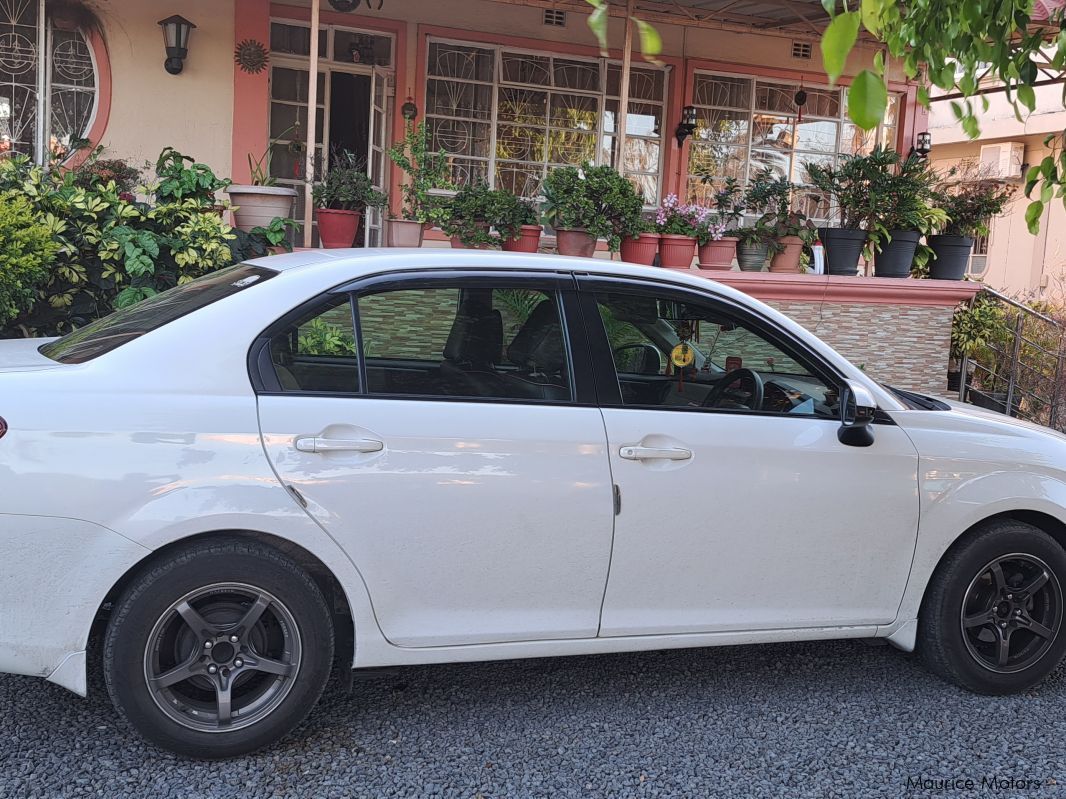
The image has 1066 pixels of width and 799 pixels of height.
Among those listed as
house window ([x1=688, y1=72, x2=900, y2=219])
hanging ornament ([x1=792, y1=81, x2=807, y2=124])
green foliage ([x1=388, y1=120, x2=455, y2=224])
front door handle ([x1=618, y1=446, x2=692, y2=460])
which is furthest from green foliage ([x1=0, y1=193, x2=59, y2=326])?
hanging ornament ([x1=792, y1=81, x2=807, y2=124])

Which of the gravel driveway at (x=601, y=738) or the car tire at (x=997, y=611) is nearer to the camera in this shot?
the gravel driveway at (x=601, y=738)

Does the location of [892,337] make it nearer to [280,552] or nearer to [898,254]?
[898,254]

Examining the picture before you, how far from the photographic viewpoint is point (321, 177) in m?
10.7

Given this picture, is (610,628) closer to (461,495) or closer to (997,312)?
(461,495)

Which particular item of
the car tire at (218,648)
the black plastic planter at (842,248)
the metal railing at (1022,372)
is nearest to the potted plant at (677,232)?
the black plastic planter at (842,248)

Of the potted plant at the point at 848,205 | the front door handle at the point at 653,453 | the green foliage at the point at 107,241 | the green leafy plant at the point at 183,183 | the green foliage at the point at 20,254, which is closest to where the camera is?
the front door handle at the point at 653,453

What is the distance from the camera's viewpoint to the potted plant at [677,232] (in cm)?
921

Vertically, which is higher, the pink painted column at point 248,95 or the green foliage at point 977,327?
the pink painted column at point 248,95

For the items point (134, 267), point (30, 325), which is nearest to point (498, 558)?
point (134, 267)

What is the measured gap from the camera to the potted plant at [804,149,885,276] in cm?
942

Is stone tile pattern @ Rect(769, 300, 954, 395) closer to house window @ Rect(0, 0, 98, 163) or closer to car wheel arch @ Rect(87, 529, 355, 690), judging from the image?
house window @ Rect(0, 0, 98, 163)

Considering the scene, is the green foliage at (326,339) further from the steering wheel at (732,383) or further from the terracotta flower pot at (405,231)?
the terracotta flower pot at (405,231)

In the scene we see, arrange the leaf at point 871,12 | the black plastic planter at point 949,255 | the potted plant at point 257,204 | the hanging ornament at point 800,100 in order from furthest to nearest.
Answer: the hanging ornament at point 800,100 < the black plastic planter at point 949,255 < the potted plant at point 257,204 < the leaf at point 871,12

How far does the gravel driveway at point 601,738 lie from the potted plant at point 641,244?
5.20 meters
